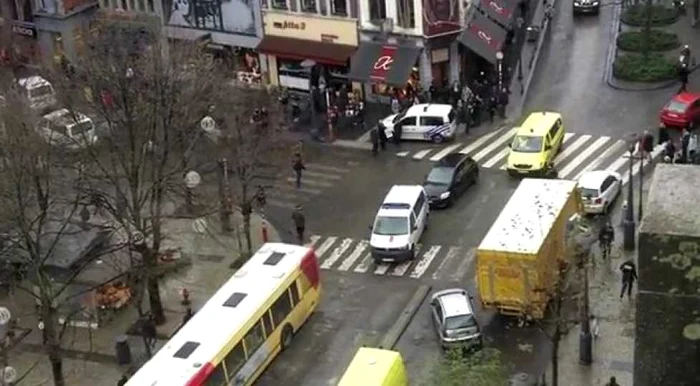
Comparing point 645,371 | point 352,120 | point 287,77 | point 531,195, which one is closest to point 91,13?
point 287,77

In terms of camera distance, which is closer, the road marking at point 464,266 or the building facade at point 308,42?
the road marking at point 464,266

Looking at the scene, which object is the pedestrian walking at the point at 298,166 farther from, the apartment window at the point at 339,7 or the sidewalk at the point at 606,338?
the sidewalk at the point at 606,338

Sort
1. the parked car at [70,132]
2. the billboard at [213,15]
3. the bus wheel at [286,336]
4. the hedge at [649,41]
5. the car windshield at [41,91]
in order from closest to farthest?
the bus wheel at [286,336], the parked car at [70,132], the car windshield at [41,91], the hedge at [649,41], the billboard at [213,15]

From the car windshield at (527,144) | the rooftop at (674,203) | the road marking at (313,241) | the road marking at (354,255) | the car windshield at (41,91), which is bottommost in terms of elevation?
Answer: the road marking at (354,255)

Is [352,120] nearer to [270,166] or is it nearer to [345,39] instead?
[345,39]

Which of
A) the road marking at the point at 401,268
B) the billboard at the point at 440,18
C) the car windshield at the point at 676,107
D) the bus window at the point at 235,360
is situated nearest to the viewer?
the bus window at the point at 235,360

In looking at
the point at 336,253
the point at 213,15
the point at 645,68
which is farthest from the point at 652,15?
the point at 336,253

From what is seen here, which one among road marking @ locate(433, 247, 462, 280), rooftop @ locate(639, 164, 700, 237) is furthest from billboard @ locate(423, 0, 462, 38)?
rooftop @ locate(639, 164, 700, 237)

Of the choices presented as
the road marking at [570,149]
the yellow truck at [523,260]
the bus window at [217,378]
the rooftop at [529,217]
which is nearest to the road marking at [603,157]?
the road marking at [570,149]
